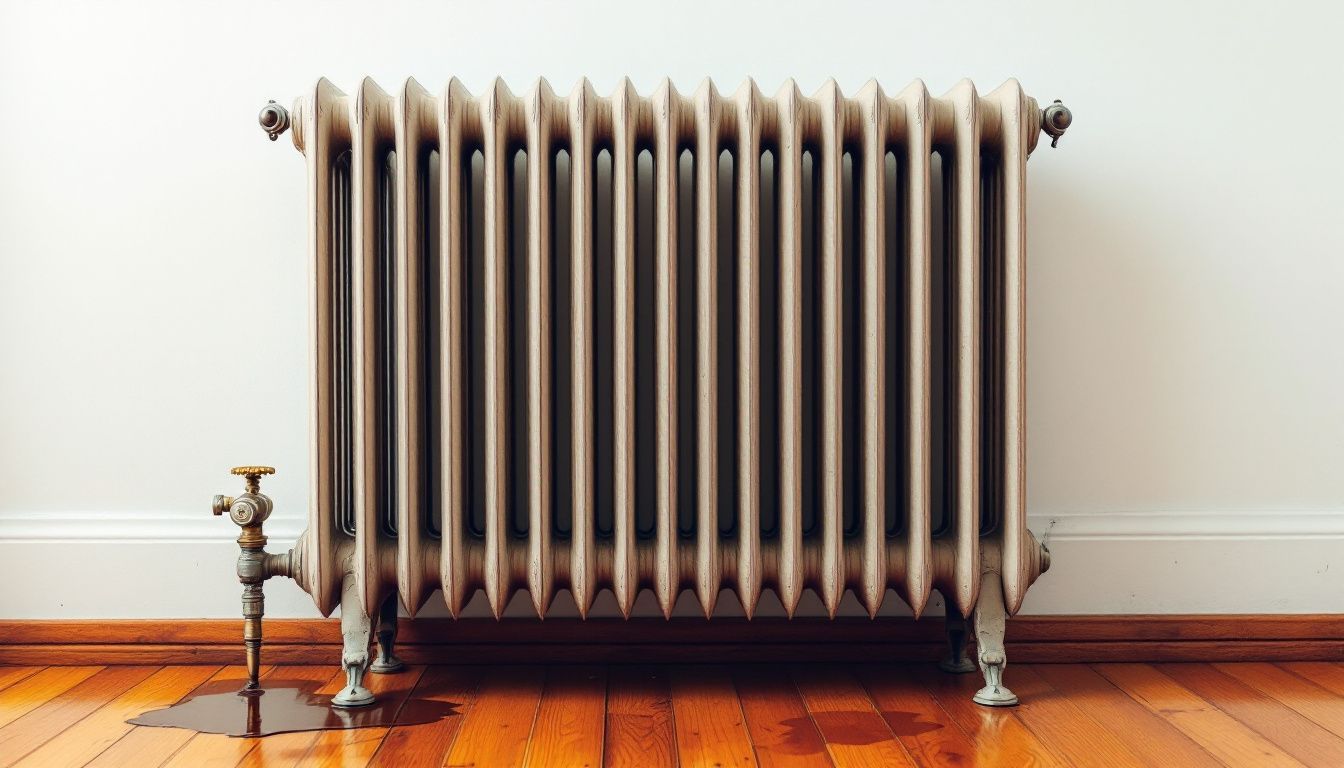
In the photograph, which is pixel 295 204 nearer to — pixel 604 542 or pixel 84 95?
pixel 84 95

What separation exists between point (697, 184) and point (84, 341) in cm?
85

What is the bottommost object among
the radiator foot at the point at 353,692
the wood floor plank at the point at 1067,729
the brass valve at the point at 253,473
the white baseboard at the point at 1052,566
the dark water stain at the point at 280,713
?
the wood floor plank at the point at 1067,729

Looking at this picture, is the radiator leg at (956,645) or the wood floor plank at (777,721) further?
the radiator leg at (956,645)

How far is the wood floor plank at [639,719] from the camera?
1.00 meters

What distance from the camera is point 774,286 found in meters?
1.30

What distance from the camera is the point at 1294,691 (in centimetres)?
124

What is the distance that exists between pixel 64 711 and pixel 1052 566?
1221 millimetres

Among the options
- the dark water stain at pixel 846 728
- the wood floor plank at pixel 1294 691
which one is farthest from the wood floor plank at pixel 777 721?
the wood floor plank at pixel 1294 691

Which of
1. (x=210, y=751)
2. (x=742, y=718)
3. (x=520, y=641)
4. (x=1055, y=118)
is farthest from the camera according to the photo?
(x=520, y=641)

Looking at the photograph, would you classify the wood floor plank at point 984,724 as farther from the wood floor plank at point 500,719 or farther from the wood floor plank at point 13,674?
the wood floor plank at point 13,674

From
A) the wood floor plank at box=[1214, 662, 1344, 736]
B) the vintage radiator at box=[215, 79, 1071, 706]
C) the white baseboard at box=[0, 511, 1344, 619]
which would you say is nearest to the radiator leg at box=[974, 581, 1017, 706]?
the vintage radiator at box=[215, 79, 1071, 706]

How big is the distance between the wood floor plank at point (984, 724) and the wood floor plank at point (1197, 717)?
15 centimetres

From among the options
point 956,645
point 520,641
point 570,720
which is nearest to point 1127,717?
point 956,645

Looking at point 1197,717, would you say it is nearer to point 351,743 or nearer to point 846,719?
point 846,719
